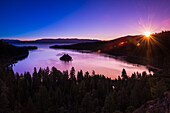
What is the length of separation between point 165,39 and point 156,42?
47.0 ft

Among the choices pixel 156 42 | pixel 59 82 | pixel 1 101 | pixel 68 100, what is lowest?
pixel 68 100

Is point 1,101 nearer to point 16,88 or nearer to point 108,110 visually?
point 16,88

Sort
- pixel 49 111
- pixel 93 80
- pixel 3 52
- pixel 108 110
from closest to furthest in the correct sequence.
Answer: pixel 108 110
pixel 49 111
pixel 93 80
pixel 3 52

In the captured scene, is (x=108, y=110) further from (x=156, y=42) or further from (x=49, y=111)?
(x=156, y=42)

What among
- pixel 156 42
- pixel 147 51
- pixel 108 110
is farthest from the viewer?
pixel 156 42

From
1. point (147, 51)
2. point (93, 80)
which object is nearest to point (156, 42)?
point (147, 51)

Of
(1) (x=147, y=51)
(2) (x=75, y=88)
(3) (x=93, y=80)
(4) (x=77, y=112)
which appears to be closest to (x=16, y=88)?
(2) (x=75, y=88)

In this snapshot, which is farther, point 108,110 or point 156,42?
point 156,42

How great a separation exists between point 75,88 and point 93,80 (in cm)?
883

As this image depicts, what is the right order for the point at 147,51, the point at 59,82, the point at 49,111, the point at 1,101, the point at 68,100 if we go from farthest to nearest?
the point at 147,51, the point at 59,82, the point at 68,100, the point at 49,111, the point at 1,101

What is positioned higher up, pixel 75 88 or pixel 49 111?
pixel 75 88

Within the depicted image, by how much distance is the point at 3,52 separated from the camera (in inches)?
6467

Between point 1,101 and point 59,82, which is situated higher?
point 1,101

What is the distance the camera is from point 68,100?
1635 inches
